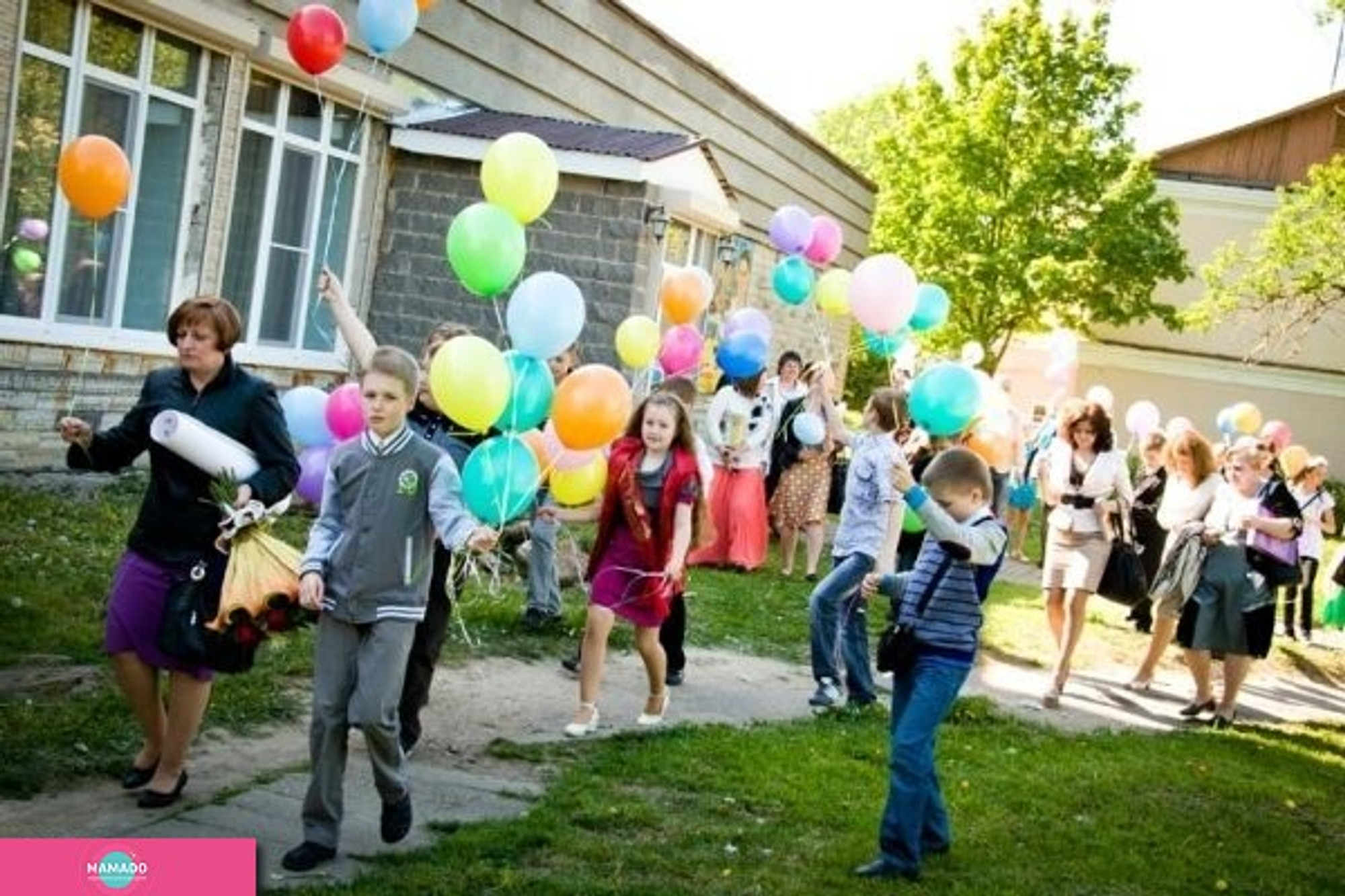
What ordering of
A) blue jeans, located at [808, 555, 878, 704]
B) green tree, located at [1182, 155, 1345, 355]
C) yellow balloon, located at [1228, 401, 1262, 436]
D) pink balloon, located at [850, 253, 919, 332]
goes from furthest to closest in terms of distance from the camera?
1. green tree, located at [1182, 155, 1345, 355]
2. yellow balloon, located at [1228, 401, 1262, 436]
3. pink balloon, located at [850, 253, 919, 332]
4. blue jeans, located at [808, 555, 878, 704]

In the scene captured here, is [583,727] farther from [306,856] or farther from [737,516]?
[737,516]

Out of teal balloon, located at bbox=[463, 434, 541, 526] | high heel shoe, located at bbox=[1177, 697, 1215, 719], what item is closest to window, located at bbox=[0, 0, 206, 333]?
A: teal balloon, located at bbox=[463, 434, 541, 526]

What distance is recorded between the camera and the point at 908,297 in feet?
30.6

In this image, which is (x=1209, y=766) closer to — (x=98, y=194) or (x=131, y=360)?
(x=98, y=194)

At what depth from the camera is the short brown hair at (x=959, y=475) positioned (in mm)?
5426

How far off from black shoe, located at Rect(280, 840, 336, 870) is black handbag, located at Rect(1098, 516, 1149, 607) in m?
5.97

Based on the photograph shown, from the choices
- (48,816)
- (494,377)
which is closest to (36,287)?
(494,377)

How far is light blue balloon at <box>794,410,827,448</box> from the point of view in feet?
40.2

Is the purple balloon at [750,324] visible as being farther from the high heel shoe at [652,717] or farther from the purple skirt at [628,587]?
the purple skirt at [628,587]

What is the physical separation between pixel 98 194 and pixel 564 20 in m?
9.26

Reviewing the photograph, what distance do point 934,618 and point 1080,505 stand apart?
13.6ft

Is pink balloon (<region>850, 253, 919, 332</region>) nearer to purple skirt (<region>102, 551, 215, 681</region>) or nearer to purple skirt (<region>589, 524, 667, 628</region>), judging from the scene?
purple skirt (<region>589, 524, 667, 628</region>)

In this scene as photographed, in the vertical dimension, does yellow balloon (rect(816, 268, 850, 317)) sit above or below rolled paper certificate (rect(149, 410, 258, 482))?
above

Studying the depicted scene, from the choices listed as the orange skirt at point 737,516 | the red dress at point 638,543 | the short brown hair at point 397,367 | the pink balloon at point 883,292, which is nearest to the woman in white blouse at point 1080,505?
the pink balloon at point 883,292
